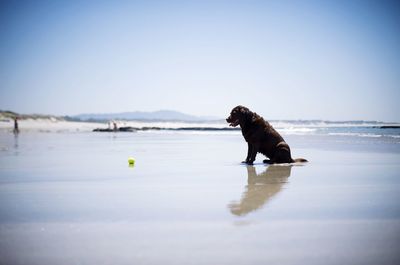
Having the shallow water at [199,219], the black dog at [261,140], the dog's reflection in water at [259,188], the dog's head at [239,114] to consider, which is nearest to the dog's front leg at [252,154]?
the black dog at [261,140]

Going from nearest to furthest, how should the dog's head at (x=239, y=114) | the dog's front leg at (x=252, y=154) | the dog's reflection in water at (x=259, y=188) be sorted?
the dog's reflection in water at (x=259, y=188), the dog's front leg at (x=252, y=154), the dog's head at (x=239, y=114)

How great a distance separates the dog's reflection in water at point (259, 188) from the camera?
4.32 meters

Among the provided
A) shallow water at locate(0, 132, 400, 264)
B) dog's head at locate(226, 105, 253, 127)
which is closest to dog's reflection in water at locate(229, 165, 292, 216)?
shallow water at locate(0, 132, 400, 264)

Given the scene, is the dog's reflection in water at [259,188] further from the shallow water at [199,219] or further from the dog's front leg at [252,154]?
the dog's front leg at [252,154]

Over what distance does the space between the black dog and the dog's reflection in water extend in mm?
1301

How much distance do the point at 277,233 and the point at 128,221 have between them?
1.52 m

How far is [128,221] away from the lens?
12.3 feet

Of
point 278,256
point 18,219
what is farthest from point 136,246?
point 18,219

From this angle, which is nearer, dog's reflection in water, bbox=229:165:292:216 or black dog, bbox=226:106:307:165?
dog's reflection in water, bbox=229:165:292:216

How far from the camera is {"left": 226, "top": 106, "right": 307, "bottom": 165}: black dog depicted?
952cm

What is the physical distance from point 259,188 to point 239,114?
181 inches

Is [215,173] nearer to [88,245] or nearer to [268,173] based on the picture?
[268,173]

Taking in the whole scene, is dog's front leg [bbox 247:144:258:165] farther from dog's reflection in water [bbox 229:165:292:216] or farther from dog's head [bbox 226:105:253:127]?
dog's reflection in water [bbox 229:165:292:216]

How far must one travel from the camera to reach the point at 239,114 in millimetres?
10031
